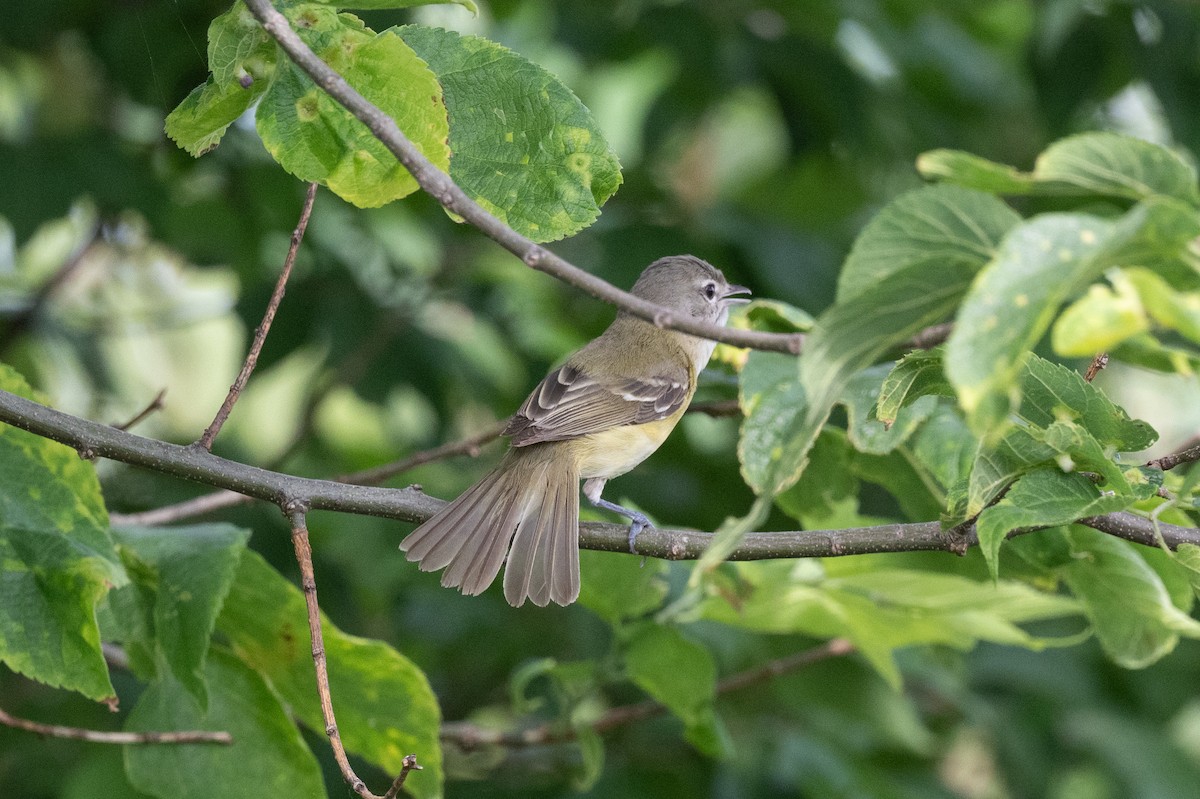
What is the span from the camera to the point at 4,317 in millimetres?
5227

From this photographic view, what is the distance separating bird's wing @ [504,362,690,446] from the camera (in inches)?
134

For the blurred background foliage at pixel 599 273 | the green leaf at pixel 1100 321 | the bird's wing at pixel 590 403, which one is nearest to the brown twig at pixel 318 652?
the green leaf at pixel 1100 321

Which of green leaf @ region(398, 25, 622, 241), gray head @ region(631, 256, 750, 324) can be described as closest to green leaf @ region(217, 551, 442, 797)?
green leaf @ region(398, 25, 622, 241)

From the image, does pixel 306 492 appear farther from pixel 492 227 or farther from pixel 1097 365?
pixel 1097 365

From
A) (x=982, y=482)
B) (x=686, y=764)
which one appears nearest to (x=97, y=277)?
(x=686, y=764)

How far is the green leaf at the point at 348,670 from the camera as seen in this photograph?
252 cm

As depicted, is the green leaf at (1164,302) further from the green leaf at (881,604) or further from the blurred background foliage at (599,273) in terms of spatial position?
the blurred background foliage at (599,273)

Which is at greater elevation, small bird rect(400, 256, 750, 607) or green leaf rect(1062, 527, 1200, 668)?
green leaf rect(1062, 527, 1200, 668)

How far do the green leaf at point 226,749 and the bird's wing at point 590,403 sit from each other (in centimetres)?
105

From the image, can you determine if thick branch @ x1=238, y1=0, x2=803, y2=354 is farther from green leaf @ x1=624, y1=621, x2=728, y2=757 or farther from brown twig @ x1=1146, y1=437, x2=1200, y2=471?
green leaf @ x1=624, y1=621, x2=728, y2=757

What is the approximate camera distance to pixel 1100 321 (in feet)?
4.21

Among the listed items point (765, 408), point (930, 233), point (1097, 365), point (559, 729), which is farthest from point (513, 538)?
point (930, 233)

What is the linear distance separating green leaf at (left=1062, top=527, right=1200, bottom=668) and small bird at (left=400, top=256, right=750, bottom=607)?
89cm

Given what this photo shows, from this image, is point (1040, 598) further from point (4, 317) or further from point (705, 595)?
point (4, 317)
